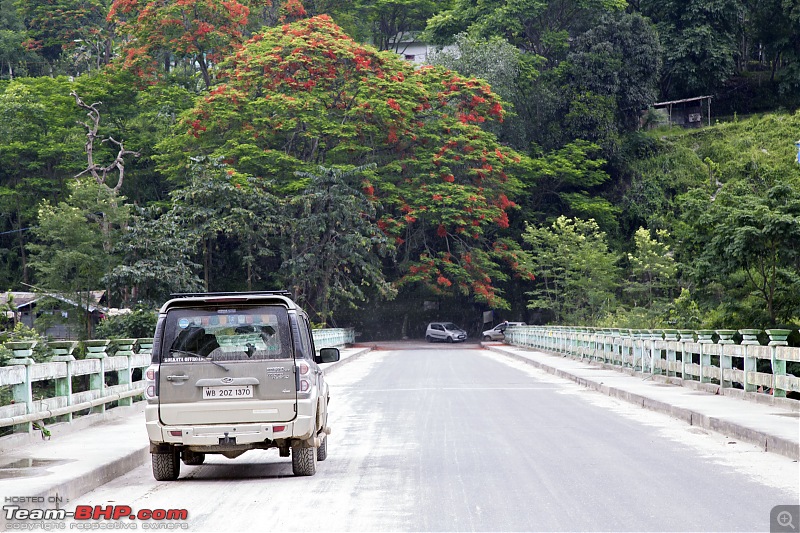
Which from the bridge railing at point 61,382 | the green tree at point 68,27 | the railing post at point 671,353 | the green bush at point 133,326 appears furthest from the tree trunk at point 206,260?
the railing post at point 671,353

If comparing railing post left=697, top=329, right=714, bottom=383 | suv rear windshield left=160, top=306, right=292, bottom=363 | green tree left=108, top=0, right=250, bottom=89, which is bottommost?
railing post left=697, top=329, right=714, bottom=383

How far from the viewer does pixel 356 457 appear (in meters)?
12.3

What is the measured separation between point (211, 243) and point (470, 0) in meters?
30.8

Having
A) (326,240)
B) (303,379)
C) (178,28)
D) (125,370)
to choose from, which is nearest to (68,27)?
(178,28)

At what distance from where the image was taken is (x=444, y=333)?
217 ft

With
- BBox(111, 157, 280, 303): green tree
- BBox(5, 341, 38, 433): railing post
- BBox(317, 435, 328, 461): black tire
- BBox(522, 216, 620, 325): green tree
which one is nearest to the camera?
BBox(317, 435, 328, 461): black tire

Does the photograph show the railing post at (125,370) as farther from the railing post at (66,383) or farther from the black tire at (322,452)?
the black tire at (322,452)

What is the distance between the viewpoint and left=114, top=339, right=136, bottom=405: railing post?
17.9 metres

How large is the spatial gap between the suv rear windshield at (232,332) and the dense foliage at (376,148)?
30.7 meters

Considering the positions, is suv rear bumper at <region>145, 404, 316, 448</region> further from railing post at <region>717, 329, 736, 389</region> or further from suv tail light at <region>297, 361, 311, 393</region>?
railing post at <region>717, 329, 736, 389</region>

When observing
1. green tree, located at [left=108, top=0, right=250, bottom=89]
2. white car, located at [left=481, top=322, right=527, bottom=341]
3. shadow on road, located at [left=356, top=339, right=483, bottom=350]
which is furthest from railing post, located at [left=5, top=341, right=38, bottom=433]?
white car, located at [left=481, top=322, right=527, bottom=341]

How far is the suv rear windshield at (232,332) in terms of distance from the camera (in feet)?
35.6

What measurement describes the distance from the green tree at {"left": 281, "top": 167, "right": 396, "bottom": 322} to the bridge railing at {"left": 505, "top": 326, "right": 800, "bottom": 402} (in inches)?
721

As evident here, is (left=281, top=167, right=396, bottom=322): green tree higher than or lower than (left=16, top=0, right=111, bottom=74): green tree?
lower
